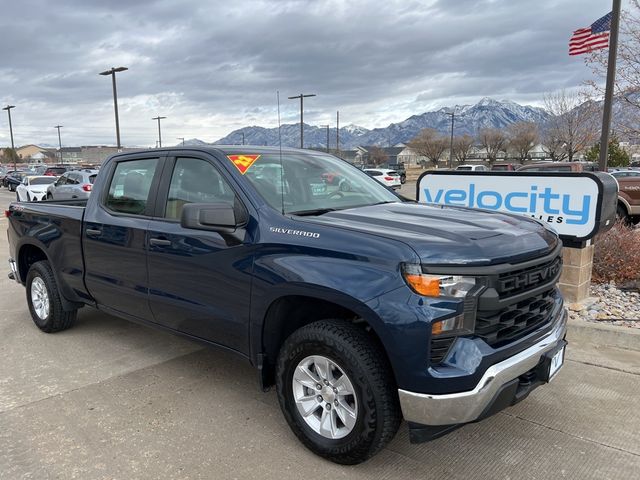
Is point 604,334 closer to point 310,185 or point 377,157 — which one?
point 310,185

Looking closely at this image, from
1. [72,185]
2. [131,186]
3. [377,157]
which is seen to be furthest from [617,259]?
[377,157]

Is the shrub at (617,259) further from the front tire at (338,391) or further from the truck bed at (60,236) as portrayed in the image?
the truck bed at (60,236)

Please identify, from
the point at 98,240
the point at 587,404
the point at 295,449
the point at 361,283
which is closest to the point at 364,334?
the point at 361,283

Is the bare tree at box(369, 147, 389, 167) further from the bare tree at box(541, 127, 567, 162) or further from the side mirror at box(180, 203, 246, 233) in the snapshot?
the side mirror at box(180, 203, 246, 233)

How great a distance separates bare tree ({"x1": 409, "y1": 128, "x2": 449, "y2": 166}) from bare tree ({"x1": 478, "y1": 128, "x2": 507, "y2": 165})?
22.4 feet

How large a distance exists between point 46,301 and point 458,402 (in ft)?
14.2

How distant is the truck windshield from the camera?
11.2ft

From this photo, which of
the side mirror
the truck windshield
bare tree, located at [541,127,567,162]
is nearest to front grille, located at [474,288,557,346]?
the truck windshield

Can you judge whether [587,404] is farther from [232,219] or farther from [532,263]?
[232,219]

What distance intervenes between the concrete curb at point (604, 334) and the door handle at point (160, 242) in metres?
3.80

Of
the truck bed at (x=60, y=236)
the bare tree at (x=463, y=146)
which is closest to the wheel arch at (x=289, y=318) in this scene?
the truck bed at (x=60, y=236)

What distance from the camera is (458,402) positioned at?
2475 millimetres

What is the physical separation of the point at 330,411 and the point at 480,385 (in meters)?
0.89

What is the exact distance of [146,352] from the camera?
4.73 meters
